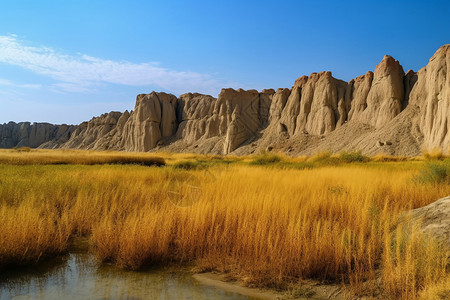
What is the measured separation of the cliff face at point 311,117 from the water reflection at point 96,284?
38.9 meters

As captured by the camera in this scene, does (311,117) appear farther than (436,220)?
Yes

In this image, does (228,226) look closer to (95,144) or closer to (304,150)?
(304,150)

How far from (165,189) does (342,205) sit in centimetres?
518

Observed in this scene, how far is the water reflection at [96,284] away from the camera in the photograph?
3848mm

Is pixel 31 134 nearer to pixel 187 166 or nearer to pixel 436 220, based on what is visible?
pixel 187 166

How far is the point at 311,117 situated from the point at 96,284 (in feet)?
193

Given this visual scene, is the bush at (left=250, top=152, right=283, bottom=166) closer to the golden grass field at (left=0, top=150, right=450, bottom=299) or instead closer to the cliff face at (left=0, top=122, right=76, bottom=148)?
the golden grass field at (left=0, top=150, right=450, bottom=299)

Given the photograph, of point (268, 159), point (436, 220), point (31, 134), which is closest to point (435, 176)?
point (436, 220)

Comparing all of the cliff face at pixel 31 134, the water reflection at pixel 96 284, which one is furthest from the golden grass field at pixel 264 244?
the cliff face at pixel 31 134

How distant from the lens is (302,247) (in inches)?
170

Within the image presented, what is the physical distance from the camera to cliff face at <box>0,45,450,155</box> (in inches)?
1558

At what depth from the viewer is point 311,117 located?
59156 mm

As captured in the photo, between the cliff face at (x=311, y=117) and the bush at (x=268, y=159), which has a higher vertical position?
the cliff face at (x=311, y=117)

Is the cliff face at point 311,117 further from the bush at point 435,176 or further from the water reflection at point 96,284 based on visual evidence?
the water reflection at point 96,284
